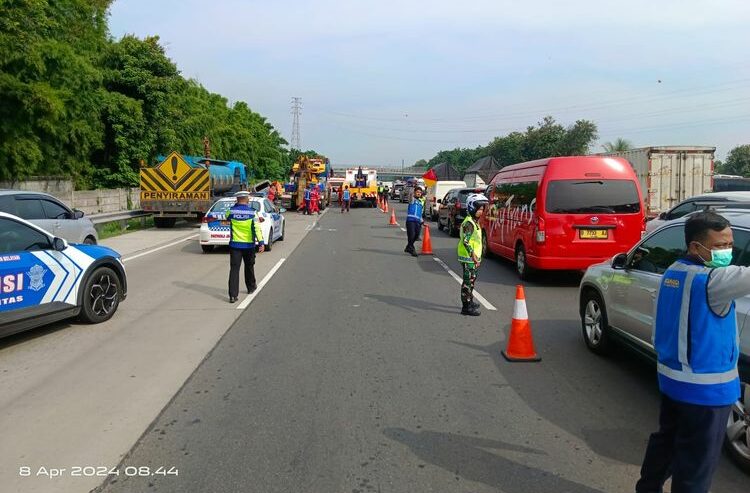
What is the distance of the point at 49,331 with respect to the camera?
289 inches

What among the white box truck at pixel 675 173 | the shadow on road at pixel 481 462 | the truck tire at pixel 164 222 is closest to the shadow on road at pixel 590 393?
the shadow on road at pixel 481 462

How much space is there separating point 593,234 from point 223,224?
910 cm

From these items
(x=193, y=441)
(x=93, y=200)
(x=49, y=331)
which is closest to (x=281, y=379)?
(x=193, y=441)

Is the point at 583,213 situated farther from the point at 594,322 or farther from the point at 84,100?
the point at 84,100

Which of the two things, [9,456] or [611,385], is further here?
[611,385]

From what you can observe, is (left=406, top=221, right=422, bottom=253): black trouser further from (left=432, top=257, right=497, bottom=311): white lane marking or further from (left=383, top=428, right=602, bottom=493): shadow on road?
(left=383, top=428, right=602, bottom=493): shadow on road

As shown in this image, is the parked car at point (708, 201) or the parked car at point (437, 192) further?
the parked car at point (437, 192)

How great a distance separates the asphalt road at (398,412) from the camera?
373 cm

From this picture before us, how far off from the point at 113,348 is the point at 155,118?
28.6m

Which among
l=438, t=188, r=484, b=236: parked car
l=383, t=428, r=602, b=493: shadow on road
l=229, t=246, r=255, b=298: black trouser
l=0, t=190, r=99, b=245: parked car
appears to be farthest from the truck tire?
l=383, t=428, r=602, b=493: shadow on road

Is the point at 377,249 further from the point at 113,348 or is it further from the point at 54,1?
the point at 54,1

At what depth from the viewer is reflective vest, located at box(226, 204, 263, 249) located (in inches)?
370

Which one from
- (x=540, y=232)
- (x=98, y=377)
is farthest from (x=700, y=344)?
(x=540, y=232)

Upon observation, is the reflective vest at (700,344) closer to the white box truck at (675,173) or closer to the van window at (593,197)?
the van window at (593,197)
